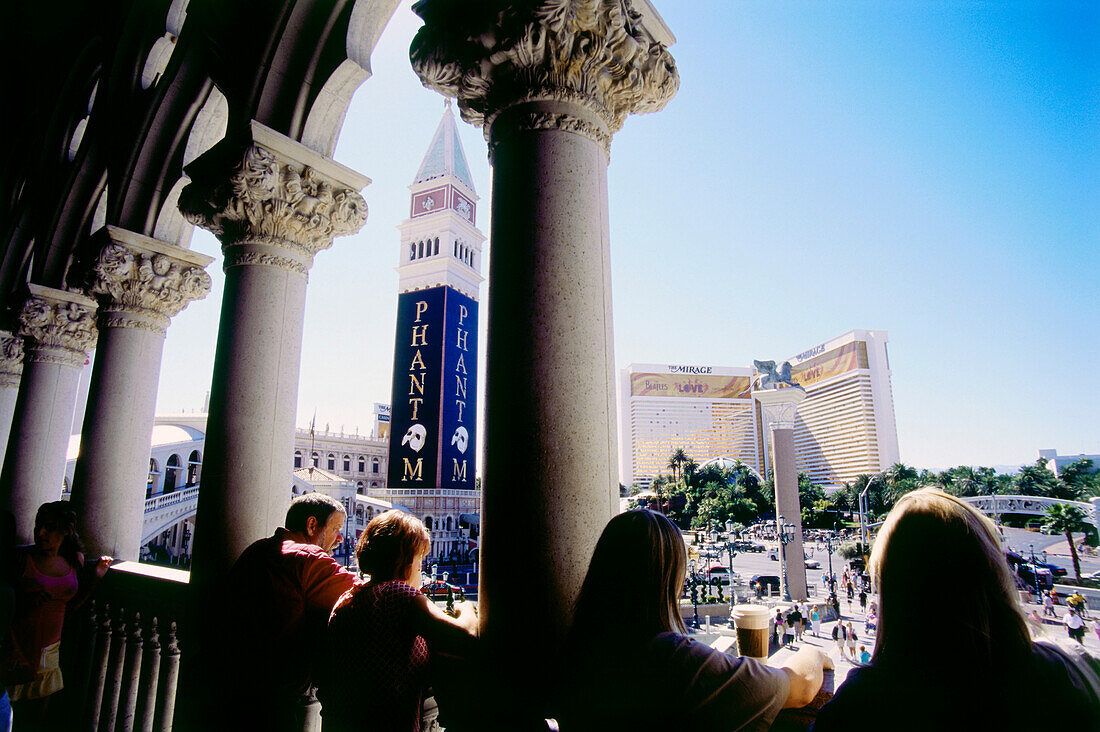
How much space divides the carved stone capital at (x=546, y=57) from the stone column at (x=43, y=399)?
672 cm

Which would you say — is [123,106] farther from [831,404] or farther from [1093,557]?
[831,404]

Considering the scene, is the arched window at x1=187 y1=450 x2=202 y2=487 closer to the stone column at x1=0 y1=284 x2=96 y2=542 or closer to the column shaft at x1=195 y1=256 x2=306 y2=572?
the stone column at x1=0 y1=284 x2=96 y2=542

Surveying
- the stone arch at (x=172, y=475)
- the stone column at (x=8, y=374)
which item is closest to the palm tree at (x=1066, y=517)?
the stone column at (x=8, y=374)

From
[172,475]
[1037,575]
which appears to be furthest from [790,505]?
[172,475]

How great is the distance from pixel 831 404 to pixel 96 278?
4580 inches

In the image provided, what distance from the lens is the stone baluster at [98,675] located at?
3734 mm

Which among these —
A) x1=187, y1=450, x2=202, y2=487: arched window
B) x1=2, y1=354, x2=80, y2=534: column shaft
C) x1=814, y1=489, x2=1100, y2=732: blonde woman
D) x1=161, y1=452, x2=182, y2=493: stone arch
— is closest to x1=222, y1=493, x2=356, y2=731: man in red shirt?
x1=814, y1=489, x2=1100, y2=732: blonde woman

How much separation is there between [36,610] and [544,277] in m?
4.13

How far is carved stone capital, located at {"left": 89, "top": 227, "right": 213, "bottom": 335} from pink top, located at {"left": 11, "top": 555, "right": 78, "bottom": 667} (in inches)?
95.6

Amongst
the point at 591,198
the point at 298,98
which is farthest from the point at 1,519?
the point at 591,198

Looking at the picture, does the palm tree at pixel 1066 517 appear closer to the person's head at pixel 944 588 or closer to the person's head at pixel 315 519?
the person's head at pixel 944 588

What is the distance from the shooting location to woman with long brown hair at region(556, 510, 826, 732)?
1.25 metres

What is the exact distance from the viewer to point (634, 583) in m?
1.37

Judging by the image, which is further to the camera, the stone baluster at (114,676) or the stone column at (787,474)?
the stone column at (787,474)
